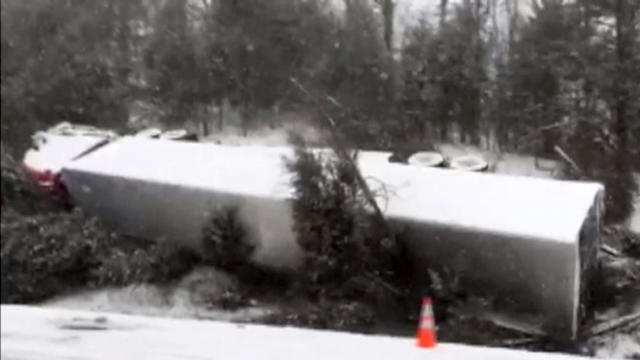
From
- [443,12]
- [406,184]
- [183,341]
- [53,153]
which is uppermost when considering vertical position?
[443,12]

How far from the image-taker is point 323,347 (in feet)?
11.6

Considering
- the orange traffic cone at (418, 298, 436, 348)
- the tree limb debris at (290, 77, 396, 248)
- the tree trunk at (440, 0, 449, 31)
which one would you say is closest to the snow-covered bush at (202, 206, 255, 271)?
the tree limb debris at (290, 77, 396, 248)

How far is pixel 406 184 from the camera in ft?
11.5

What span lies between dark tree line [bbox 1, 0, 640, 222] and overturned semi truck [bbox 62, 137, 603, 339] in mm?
86

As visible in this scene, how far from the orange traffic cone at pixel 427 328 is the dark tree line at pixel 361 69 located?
42 cm

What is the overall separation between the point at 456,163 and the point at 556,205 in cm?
27

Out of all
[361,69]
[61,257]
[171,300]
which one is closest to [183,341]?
[171,300]

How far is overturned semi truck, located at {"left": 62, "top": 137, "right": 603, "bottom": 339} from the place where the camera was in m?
3.43

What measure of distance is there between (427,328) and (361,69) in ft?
2.23

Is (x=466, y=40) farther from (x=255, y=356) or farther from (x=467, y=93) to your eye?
(x=255, y=356)

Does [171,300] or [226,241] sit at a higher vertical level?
[226,241]

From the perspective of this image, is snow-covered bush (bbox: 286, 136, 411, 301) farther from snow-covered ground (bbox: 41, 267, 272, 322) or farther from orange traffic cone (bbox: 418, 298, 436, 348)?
snow-covered ground (bbox: 41, 267, 272, 322)

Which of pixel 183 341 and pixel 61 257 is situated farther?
pixel 183 341

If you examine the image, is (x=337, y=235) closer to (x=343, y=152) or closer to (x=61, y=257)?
(x=343, y=152)
